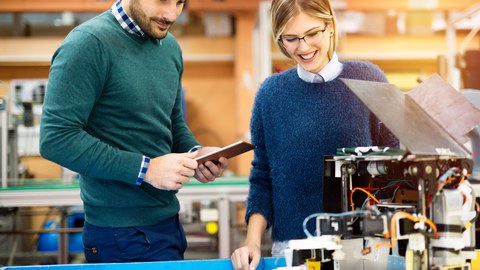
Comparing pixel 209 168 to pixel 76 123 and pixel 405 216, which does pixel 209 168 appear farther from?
pixel 405 216

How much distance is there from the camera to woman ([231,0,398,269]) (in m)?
1.29

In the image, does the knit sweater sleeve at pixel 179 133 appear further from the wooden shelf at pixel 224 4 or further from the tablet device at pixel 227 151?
the wooden shelf at pixel 224 4

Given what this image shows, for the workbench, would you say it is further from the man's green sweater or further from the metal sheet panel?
the metal sheet panel

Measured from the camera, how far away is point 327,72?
53.6 inches

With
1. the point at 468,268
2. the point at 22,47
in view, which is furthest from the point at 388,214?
the point at 22,47

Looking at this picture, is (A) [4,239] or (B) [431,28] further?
(B) [431,28]

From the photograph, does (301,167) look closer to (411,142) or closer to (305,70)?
(305,70)

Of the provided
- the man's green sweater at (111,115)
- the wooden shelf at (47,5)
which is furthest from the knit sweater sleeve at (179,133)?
the wooden shelf at (47,5)

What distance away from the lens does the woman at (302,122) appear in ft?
4.23

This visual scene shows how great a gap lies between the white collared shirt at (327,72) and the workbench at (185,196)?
4.84 ft

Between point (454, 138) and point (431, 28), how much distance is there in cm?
542

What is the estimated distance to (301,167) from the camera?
134cm

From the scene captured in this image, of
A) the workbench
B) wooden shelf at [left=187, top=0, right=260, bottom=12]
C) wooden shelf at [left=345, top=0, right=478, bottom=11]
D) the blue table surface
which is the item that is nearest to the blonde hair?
the blue table surface

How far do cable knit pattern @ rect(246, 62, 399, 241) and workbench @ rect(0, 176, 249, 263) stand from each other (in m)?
1.38
